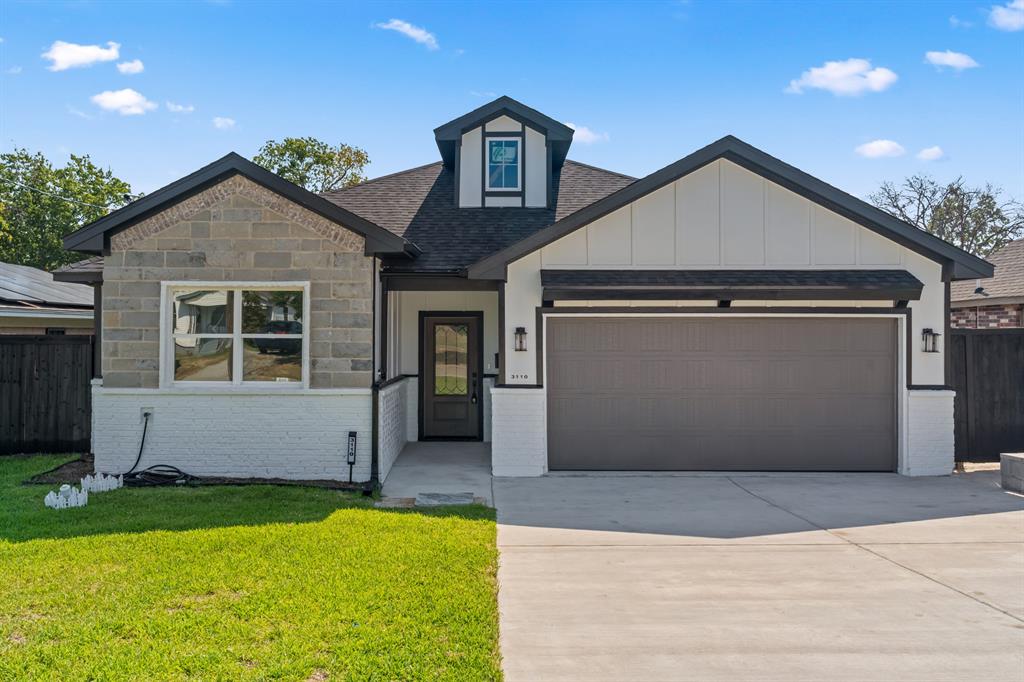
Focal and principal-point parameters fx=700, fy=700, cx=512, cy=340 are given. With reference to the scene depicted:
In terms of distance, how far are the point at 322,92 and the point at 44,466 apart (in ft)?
30.7

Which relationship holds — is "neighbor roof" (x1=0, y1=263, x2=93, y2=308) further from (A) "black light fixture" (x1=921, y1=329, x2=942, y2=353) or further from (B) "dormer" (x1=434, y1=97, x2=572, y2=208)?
(A) "black light fixture" (x1=921, y1=329, x2=942, y2=353)

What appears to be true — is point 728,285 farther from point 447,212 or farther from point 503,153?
point 503,153

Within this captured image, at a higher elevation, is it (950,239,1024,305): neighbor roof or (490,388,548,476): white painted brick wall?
(950,239,1024,305): neighbor roof

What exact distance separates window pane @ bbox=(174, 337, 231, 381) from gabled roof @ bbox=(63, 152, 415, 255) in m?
1.65

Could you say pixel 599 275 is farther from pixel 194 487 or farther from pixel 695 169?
pixel 194 487

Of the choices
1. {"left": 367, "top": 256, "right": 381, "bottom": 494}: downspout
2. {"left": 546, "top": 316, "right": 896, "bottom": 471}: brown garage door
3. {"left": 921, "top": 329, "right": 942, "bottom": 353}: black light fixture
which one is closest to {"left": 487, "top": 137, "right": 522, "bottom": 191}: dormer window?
{"left": 546, "top": 316, "right": 896, "bottom": 471}: brown garage door

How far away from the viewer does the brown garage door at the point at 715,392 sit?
32.7 ft

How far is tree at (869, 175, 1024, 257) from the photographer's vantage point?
3834 cm

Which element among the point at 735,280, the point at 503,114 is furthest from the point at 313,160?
the point at 735,280

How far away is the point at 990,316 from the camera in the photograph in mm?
16875

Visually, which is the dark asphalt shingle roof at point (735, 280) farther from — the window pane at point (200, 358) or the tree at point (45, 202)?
the tree at point (45, 202)

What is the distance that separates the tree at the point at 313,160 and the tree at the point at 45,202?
792 centimetres

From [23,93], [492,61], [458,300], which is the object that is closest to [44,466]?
[458,300]

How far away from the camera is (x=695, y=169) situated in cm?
979
